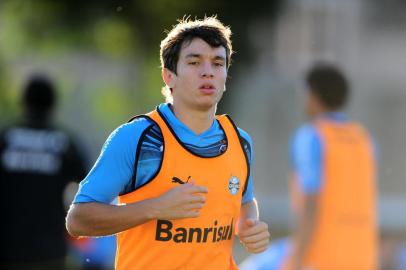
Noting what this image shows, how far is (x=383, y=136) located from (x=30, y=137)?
15.1 metres

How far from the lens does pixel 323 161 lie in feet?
26.0

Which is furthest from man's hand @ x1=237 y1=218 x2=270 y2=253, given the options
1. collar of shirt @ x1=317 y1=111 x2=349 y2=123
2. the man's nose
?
collar of shirt @ x1=317 y1=111 x2=349 y2=123

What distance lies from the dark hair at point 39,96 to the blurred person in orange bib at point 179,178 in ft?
12.6

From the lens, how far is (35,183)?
29.0 ft

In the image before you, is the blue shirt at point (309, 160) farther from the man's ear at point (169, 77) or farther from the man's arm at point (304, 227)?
the man's ear at point (169, 77)

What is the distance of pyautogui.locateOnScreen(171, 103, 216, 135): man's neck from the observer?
510 cm

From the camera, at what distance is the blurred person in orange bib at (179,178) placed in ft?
15.8

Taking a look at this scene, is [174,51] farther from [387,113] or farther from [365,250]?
[387,113]

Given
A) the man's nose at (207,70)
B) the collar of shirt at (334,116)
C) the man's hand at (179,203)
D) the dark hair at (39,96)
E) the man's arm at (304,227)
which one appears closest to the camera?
the man's hand at (179,203)

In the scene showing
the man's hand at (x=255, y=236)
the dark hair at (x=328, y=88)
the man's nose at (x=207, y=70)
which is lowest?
the man's hand at (x=255, y=236)

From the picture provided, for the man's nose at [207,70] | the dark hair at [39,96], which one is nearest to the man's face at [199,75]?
the man's nose at [207,70]

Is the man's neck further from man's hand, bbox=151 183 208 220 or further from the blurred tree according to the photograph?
the blurred tree

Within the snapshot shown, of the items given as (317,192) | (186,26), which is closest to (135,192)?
(186,26)

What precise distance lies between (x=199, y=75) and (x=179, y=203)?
1.97 ft
